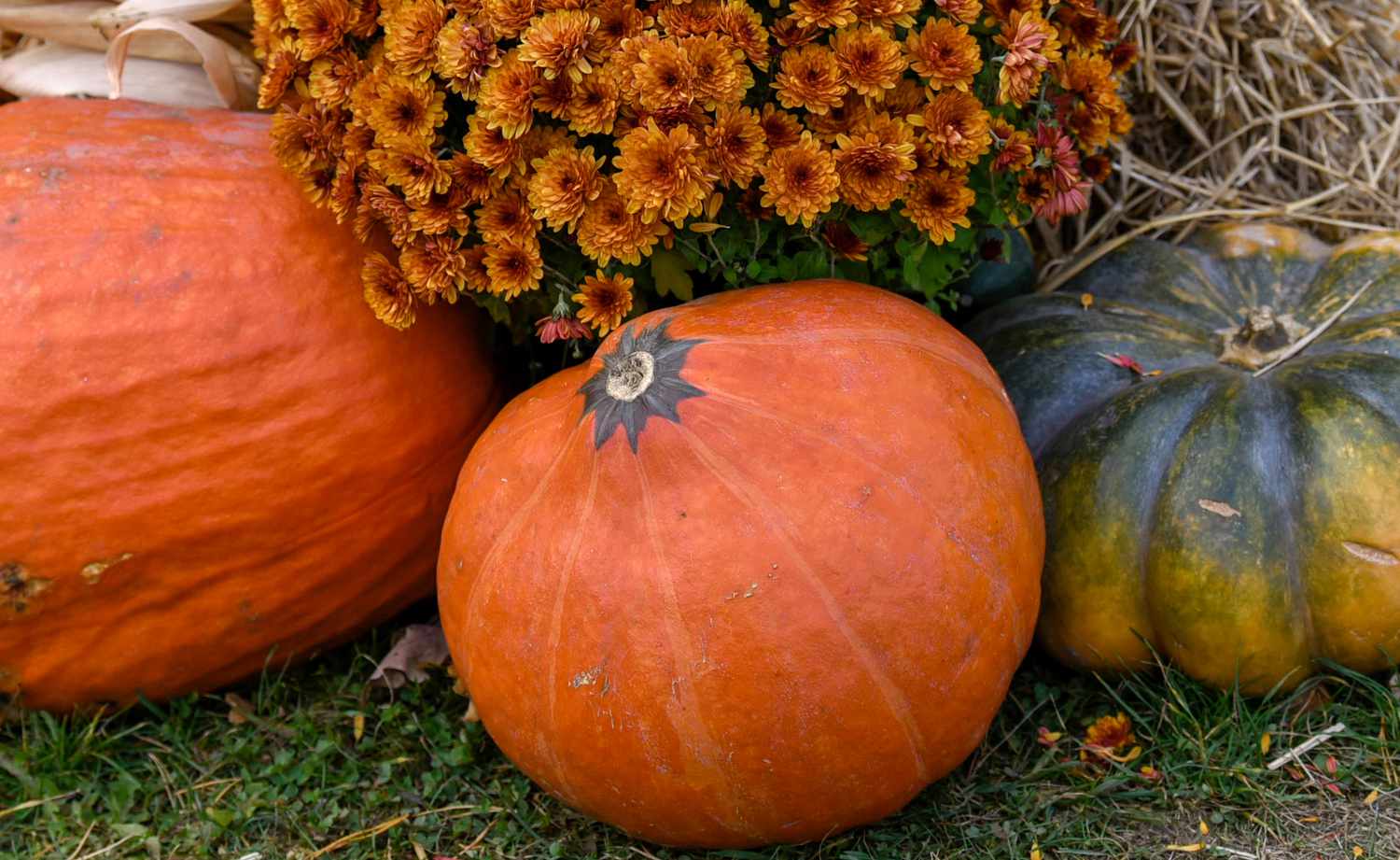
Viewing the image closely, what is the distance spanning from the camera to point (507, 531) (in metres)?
1.93

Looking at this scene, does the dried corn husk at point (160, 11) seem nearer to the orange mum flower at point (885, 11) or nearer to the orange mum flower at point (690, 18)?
the orange mum flower at point (690, 18)

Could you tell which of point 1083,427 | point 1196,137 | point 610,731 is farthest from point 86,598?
point 1196,137

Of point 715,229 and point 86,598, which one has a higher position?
point 715,229

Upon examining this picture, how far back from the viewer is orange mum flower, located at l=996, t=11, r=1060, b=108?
1.98 m

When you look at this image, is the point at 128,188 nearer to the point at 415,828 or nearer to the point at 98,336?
the point at 98,336

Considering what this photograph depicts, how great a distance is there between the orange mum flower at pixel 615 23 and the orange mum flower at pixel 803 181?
0.30 m

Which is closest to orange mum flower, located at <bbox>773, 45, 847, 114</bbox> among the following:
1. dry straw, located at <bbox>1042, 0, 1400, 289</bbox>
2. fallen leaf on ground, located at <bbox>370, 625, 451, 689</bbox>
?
dry straw, located at <bbox>1042, 0, 1400, 289</bbox>

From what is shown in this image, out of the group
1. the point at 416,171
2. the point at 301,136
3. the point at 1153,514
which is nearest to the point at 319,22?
the point at 301,136

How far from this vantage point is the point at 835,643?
176 centimetres

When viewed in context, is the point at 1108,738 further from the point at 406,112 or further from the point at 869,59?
the point at 406,112

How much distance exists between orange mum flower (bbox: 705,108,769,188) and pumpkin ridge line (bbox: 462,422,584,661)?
48cm

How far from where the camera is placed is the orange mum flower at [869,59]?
1.95 meters

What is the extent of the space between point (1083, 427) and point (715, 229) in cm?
77

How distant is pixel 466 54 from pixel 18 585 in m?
1.17
